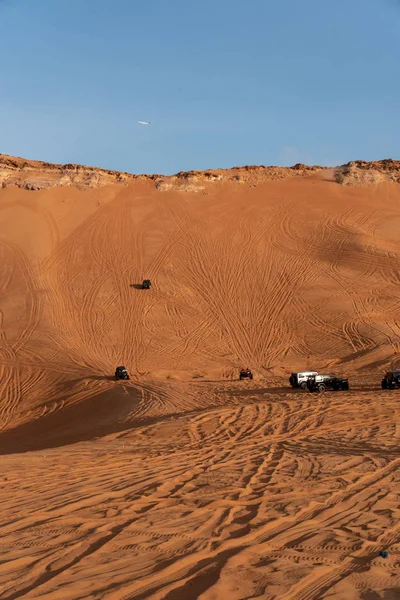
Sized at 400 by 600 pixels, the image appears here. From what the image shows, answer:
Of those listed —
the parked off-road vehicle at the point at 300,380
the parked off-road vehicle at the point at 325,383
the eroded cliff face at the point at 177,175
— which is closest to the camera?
the parked off-road vehicle at the point at 325,383

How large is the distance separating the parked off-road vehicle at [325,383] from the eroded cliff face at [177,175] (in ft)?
116

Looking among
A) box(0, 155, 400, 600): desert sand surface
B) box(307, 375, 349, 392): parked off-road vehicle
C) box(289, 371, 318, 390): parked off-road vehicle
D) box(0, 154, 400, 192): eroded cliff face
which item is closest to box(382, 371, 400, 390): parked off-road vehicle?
box(0, 155, 400, 600): desert sand surface

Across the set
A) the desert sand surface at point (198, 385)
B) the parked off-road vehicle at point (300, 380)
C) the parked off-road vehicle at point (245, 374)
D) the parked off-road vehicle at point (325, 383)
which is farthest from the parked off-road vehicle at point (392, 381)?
the parked off-road vehicle at point (245, 374)

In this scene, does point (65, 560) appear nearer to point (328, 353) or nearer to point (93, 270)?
→ point (328, 353)

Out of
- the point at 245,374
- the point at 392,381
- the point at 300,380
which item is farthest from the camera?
the point at 245,374

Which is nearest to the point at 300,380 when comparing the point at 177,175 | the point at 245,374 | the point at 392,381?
the point at 392,381

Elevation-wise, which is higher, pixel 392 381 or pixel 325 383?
pixel 392 381

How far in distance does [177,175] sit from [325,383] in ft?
125

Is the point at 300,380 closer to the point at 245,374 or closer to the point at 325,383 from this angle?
the point at 325,383

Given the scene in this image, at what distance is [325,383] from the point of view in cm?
2527

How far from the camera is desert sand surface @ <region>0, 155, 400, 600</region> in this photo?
20.1 feet

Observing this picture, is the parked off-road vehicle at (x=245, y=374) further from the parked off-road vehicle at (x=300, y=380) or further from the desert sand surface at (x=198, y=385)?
the parked off-road vehicle at (x=300, y=380)

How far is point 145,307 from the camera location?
1606 inches

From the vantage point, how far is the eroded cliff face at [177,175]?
57.9m
